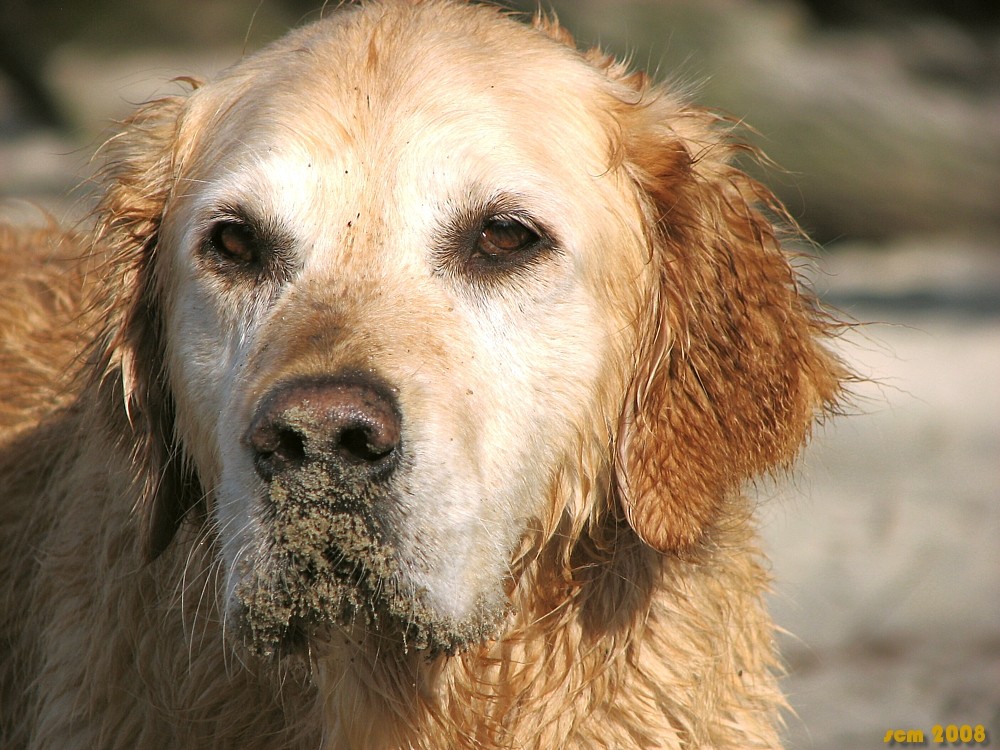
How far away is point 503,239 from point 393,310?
37cm

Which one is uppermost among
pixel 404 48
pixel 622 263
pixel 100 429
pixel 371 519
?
pixel 404 48

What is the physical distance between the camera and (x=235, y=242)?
9.39 ft

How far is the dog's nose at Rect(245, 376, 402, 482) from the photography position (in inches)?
90.3

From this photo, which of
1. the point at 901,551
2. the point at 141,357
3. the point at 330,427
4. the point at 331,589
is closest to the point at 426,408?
the point at 330,427

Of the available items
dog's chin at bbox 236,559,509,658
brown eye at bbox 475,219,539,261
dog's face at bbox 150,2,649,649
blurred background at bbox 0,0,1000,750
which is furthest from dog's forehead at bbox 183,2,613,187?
blurred background at bbox 0,0,1000,750

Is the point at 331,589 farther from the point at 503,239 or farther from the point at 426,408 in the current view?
the point at 503,239

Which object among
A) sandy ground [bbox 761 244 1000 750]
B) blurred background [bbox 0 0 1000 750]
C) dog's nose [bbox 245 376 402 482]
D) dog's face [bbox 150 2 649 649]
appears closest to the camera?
dog's nose [bbox 245 376 402 482]

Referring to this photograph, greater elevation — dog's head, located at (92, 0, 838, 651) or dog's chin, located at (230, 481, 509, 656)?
dog's head, located at (92, 0, 838, 651)

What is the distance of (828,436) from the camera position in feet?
Answer: 24.9

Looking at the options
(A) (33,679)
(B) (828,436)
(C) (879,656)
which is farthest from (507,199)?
(B) (828,436)

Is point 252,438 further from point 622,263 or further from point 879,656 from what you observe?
point 879,656

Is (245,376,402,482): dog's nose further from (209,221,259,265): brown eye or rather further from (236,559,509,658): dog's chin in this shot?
(209,221,259,265): brown eye

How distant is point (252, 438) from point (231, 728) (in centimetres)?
104

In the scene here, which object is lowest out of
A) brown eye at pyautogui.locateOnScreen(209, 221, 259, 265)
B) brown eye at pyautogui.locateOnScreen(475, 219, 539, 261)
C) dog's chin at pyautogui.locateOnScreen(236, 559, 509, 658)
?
dog's chin at pyautogui.locateOnScreen(236, 559, 509, 658)
